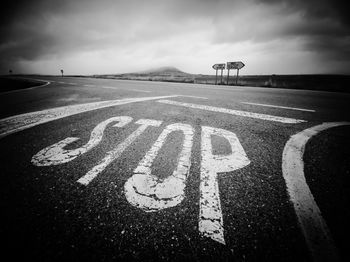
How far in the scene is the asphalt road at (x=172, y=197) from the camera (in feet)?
3.07

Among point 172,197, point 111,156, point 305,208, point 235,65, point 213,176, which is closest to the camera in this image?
point 305,208

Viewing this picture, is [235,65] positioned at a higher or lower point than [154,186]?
higher

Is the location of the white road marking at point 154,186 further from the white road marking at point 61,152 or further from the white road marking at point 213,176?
the white road marking at point 61,152

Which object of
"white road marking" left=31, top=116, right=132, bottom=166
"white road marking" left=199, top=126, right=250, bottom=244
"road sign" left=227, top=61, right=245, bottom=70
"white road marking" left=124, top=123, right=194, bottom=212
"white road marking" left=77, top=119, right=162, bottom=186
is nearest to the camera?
"white road marking" left=199, top=126, right=250, bottom=244

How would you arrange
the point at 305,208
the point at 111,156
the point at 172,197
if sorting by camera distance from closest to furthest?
the point at 305,208
the point at 172,197
the point at 111,156

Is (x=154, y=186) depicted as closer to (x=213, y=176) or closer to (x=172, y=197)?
(x=172, y=197)

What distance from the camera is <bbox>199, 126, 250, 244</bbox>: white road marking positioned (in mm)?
1051

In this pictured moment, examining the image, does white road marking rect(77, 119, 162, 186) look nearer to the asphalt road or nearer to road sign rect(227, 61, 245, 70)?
the asphalt road

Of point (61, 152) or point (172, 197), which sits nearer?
point (172, 197)

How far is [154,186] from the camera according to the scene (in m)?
1.39

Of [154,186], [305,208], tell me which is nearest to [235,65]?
[305,208]

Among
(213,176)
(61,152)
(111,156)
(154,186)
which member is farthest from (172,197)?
(61,152)

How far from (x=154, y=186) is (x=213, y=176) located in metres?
0.55

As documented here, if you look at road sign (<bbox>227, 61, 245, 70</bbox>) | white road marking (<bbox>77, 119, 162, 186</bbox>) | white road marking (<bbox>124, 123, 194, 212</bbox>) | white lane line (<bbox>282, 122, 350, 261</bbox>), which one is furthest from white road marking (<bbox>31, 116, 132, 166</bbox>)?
road sign (<bbox>227, 61, 245, 70</bbox>)
